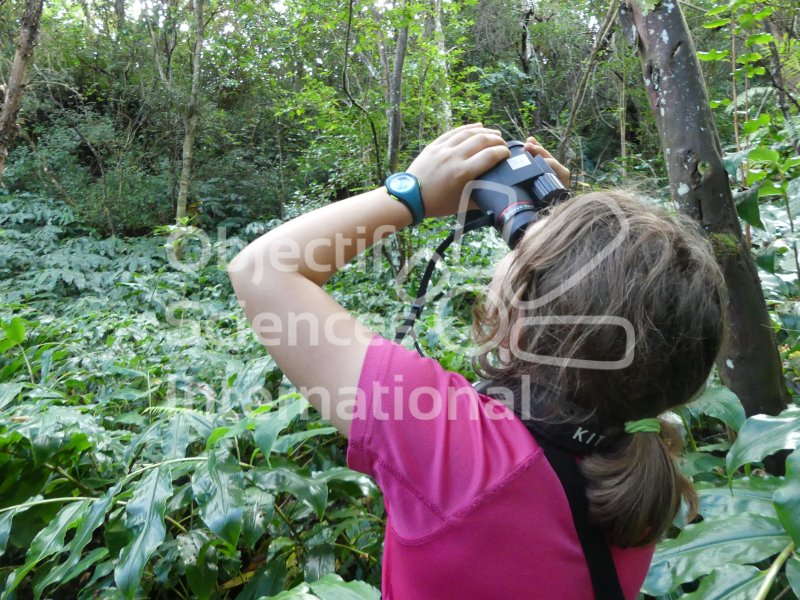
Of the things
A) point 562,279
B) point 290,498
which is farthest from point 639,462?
point 290,498

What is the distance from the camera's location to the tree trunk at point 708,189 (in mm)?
1285

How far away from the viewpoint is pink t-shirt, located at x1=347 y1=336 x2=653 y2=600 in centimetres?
57

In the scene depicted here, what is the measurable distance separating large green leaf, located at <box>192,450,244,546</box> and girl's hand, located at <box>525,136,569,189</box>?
0.93 m

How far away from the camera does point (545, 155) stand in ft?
2.84

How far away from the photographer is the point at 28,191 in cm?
862

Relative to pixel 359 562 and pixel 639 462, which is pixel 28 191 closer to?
pixel 359 562

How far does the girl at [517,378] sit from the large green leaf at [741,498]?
46 centimetres

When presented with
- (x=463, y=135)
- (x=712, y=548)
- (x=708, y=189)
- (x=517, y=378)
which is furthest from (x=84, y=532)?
(x=708, y=189)

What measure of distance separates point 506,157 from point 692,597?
79 centimetres

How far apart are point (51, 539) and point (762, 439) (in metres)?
1.57

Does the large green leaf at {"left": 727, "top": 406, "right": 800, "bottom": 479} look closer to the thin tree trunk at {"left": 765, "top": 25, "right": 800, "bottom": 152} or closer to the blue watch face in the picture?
the blue watch face

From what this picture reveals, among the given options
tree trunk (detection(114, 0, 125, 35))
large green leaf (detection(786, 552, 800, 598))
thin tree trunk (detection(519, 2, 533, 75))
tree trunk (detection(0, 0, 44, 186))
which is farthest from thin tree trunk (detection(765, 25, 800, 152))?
tree trunk (detection(114, 0, 125, 35))

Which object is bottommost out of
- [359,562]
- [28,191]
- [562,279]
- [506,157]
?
[359,562]

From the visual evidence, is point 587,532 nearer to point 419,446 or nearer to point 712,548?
point 419,446
